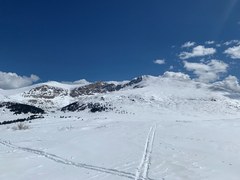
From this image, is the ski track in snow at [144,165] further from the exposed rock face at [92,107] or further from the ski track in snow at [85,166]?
the exposed rock face at [92,107]

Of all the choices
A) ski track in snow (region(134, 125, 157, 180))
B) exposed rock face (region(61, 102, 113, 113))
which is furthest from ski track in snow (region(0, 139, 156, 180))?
exposed rock face (region(61, 102, 113, 113))

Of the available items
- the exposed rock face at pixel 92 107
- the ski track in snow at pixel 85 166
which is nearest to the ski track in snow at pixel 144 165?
the ski track in snow at pixel 85 166

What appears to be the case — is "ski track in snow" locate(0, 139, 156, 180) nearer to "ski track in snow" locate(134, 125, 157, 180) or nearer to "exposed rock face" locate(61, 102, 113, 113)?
"ski track in snow" locate(134, 125, 157, 180)

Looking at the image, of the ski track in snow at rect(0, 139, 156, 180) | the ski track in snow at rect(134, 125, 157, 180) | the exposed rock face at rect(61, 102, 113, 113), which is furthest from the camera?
the exposed rock face at rect(61, 102, 113, 113)

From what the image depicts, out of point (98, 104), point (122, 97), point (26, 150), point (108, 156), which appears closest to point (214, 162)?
point (108, 156)

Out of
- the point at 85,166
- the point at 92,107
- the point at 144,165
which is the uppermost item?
the point at 92,107

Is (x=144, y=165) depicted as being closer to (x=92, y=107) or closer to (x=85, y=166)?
(x=85, y=166)

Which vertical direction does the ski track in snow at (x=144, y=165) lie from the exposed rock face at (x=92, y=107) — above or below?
below

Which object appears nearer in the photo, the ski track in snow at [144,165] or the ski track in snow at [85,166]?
the ski track in snow at [144,165]

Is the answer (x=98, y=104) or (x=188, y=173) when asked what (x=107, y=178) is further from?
(x=98, y=104)

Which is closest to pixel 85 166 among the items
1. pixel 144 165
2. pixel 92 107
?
pixel 144 165

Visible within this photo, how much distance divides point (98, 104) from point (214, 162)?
104844 mm

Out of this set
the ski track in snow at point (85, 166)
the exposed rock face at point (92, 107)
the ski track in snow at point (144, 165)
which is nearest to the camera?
the ski track in snow at point (144, 165)

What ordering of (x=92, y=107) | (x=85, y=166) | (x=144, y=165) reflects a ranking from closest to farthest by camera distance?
(x=144, y=165) < (x=85, y=166) < (x=92, y=107)
